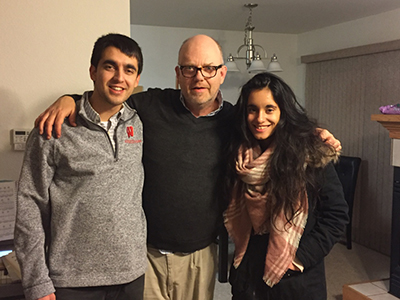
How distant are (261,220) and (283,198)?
0.42 ft

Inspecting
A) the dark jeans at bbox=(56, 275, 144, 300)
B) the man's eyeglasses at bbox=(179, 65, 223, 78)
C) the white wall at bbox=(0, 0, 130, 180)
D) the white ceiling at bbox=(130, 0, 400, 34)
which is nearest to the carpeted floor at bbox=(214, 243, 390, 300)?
the dark jeans at bbox=(56, 275, 144, 300)

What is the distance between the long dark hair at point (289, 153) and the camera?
57.4 inches

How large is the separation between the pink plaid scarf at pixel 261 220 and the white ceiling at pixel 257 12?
2.44m

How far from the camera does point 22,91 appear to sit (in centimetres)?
190

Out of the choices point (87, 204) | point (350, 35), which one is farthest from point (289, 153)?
point (350, 35)

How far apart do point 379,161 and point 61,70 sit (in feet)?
11.4

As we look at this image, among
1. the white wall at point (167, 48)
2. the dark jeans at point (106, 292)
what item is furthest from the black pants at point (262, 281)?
the white wall at point (167, 48)

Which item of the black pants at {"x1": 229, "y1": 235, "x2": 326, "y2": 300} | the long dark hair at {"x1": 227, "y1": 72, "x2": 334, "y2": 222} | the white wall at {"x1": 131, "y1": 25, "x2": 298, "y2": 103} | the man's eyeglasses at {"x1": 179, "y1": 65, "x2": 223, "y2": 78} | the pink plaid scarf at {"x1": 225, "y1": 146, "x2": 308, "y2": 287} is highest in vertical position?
the white wall at {"x1": 131, "y1": 25, "x2": 298, "y2": 103}

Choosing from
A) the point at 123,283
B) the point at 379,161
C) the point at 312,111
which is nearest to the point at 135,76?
the point at 123,283

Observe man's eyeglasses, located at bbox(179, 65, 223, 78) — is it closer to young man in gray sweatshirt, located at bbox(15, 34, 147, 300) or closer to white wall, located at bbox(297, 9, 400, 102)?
young man in gray sweatshirt, located at bbox(15, 34, 147, 300)

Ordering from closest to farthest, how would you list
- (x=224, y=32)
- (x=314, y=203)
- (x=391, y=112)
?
(x=314, y=203) < (x=391, y=112) < (x=224, y=32)

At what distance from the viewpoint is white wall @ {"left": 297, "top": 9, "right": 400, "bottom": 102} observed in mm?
4070

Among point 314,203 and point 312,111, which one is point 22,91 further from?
point 312,111

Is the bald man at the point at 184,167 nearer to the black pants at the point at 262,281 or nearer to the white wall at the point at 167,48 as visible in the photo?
the black pants at the point at 262,281
